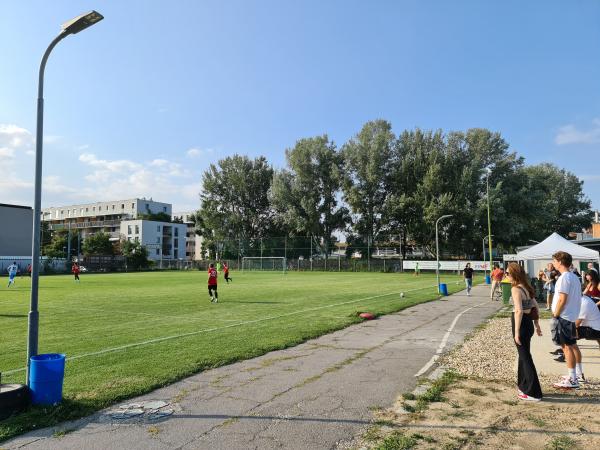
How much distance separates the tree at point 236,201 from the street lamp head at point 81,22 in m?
74.9

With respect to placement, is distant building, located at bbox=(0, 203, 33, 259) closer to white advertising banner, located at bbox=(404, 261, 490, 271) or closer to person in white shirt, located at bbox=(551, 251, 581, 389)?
white advertising banner, located at bbox=(404, 261, 490, 271)

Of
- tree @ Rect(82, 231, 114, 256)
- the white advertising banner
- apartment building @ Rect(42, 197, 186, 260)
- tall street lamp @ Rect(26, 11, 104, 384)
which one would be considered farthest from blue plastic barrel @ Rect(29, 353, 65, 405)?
apartment building @ Rect(42, 197, 186, 260)

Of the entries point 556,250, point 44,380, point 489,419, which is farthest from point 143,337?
point 556,250

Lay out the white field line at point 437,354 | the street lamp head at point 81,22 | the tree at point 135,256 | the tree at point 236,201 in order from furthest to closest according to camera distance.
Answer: the tree at point 236,201 < the tree at point 135,256 < the white field line at point 437,354 < the street lamp head at point 81,22

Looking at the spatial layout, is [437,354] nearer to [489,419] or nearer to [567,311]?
[567,311]

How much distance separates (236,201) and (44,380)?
7749 cm

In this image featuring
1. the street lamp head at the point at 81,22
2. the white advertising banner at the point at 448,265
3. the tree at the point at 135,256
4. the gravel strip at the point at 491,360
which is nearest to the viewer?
the street lamp head at the point at 81,22

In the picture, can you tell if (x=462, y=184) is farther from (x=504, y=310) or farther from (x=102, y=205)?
(x=102, y=205)

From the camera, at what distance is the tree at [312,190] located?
230 feet

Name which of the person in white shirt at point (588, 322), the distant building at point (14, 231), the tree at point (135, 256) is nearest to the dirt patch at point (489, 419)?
the person in white shirt at point (588, 322)

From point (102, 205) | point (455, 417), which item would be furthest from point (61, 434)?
point (102, 205)

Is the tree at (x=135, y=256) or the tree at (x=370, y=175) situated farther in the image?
the tree at (x=135, y=256)

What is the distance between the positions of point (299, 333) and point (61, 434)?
22.3ft

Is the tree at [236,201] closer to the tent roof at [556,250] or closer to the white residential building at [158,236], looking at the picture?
the white residential building at [158,236]
